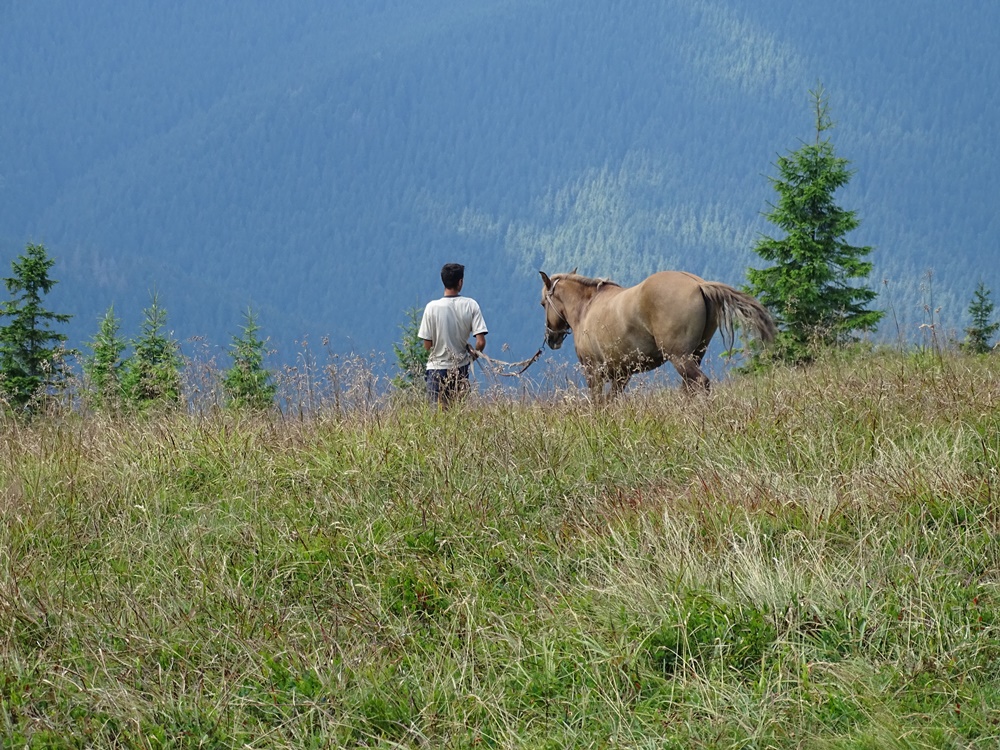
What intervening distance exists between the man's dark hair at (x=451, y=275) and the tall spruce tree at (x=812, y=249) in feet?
40.8

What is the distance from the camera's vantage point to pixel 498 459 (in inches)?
264

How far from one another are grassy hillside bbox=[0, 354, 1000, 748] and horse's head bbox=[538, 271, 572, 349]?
19.4 feet

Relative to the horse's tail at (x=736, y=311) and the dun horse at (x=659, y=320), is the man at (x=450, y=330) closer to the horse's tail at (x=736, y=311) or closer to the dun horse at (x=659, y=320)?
the dun horse at (x=659, y=320)

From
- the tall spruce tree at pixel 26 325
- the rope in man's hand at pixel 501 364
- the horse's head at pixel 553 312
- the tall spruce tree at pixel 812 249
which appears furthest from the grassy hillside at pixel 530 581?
the tall spruce tree at pixel 26 325

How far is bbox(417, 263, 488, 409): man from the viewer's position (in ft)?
34.3

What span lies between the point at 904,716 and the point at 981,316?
2655 centimetres

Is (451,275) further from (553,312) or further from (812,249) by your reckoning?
(812,249)

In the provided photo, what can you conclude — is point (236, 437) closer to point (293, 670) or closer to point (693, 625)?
point (293, 670)

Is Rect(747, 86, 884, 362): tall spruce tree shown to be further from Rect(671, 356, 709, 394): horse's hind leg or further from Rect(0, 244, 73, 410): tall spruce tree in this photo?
Rect(0, 244, 73, 410): tall spruce tree

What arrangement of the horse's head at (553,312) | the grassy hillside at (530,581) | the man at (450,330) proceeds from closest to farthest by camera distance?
1. the grassy hillside at (530,581)
2. the man at (450,330)
3. the horse's head at (553,312)

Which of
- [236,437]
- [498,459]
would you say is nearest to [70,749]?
[498,459]

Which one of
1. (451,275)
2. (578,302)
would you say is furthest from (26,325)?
(451,275)

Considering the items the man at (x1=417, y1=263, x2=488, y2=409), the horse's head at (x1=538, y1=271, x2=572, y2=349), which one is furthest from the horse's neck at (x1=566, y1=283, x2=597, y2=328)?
the man at (x1=417, y1=263, x2=488, y2=409)

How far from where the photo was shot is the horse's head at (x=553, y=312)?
13648mm
